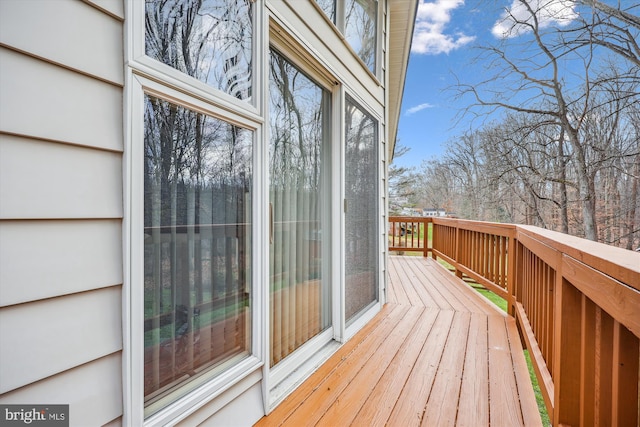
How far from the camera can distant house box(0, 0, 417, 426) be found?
2.69ft

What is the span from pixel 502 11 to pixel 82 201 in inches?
333

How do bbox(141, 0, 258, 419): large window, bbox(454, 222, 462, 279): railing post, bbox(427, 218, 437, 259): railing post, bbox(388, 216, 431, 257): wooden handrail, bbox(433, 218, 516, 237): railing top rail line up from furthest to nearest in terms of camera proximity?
bbox(388, 216, 431, 257): wooden handrail, bbox(427, 218, 437, 259): railing post, bbox(454, 222, 462, 279): railing post, bbox(433, 218, 516, 237): railing top rail, bbox(141, 0, 258, 419): large window

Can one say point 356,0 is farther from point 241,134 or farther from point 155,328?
point 155,328

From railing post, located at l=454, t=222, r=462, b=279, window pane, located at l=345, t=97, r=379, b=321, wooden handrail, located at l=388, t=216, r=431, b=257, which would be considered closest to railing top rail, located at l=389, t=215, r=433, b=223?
wooden handrail, located at l=388, t=216, r=431, b=257

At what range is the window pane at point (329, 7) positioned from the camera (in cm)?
233

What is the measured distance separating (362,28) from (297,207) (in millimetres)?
2146

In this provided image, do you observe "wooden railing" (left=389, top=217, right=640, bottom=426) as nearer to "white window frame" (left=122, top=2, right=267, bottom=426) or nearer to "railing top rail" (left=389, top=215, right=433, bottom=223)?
"white window frame" (left=122, top=2, right=267, bottom=426)

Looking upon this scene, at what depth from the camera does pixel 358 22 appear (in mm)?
3004

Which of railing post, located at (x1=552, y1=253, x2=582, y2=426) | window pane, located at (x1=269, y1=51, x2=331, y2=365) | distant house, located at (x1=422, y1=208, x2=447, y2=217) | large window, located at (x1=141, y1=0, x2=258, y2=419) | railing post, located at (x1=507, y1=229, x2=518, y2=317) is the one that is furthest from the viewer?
distant house, located at (x1=422, y1=208, x2=447, y2=217)

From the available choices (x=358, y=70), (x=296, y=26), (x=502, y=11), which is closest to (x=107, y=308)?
(x=296, y=26)

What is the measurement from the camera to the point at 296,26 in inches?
75.2

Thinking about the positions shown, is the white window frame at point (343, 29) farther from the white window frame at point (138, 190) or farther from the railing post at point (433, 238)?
the railing post at point (433, 238)

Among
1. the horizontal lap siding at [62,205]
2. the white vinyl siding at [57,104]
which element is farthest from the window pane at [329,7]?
the white vinyl siding at [57,104]

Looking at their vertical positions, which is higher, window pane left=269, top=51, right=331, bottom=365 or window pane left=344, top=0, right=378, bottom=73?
window pane left=344, top=0, right=378, bottom=73
